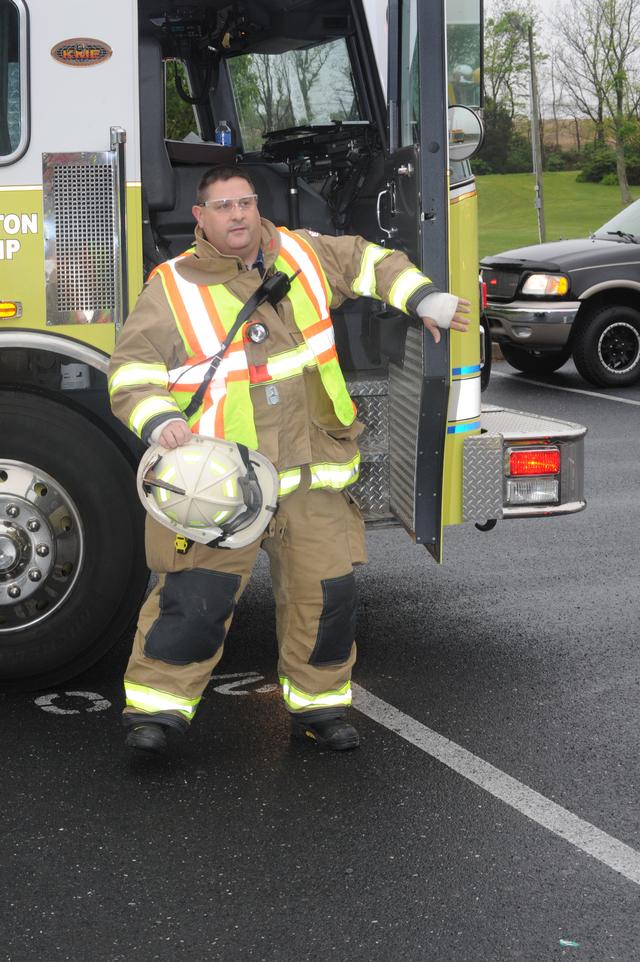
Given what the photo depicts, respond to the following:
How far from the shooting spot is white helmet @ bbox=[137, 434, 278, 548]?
404 centimetres

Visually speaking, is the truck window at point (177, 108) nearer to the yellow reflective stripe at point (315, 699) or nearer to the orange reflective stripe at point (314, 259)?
the orange reflective stripe at point (314, 259)

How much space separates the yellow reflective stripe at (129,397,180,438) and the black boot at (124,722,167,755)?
2.87 ft

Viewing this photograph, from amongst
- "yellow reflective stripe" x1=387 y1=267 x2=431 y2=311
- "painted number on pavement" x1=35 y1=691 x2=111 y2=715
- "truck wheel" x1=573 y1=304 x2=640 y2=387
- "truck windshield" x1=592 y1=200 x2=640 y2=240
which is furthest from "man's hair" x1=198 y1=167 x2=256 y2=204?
"truck windshield" x1=592 y1=200 x2=640 y2=240

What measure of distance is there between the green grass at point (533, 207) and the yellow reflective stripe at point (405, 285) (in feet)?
116

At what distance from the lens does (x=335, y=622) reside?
4.43 m

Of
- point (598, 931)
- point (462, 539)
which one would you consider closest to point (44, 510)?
point (598, 931)

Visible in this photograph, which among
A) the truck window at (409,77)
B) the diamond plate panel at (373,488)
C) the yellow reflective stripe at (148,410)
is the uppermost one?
the truck window at (409,77)

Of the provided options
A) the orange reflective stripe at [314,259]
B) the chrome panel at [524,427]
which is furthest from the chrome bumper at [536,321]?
the orange reflective stripe at [314,259]

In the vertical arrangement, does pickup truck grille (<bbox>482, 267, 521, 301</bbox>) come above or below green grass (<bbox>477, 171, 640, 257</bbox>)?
below

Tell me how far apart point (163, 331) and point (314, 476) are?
0.65m

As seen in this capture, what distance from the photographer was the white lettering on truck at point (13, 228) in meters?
4.61

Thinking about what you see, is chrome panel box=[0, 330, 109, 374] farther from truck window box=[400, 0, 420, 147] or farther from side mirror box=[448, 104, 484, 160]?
side mirror box=[448, 104, 484, 160]

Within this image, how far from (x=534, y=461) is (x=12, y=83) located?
217cm

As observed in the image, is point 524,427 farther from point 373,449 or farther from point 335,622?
point 335,622
